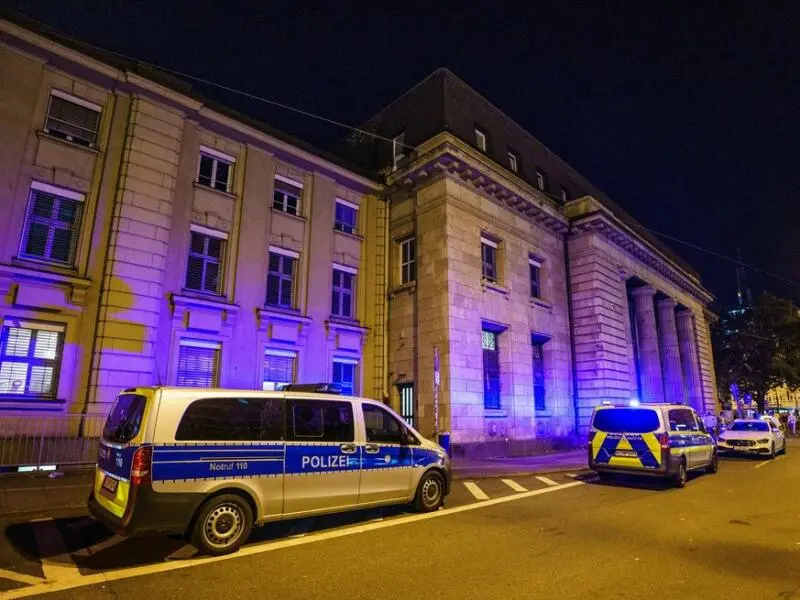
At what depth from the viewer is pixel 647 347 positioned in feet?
91.4

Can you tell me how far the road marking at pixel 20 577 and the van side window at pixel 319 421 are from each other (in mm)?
2901

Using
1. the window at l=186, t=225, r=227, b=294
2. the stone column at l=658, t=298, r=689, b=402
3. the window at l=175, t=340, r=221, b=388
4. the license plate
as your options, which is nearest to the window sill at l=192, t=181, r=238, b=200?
the window at l=186, t=225, r=227, b=294

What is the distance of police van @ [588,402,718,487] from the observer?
1069 cm

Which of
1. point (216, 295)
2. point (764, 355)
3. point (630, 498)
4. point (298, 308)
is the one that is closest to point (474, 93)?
point (298, 308)

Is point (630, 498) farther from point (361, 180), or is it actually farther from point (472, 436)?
point (361, 180)

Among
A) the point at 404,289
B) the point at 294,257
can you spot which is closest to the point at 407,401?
the point at 404,289

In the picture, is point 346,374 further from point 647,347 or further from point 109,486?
point 647,347

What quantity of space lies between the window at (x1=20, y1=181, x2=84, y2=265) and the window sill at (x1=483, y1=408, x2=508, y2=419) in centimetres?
1366

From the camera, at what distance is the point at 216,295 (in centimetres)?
1440

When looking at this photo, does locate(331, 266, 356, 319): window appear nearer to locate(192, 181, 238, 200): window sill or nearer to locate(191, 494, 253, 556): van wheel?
locate(192, 181, 238, 200): window sill

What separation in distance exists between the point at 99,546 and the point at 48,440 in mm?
6017

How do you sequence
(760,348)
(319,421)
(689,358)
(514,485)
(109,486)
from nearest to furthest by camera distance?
(109,486) < (319,421) < (514,485) < (689,358) < (760,348)

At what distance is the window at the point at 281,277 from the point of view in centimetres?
1605

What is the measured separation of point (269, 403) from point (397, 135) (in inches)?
681
